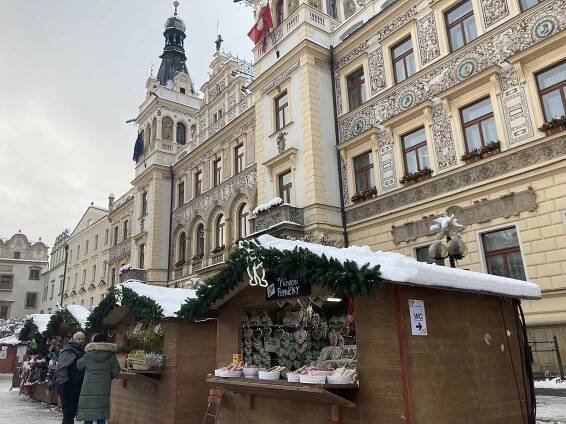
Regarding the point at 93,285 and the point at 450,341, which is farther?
the point at 93,285

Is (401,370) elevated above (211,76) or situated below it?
below

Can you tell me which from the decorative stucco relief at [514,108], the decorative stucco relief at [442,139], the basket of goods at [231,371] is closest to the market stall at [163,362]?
the basket of goods at [231,371]

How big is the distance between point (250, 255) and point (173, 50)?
39.3 m

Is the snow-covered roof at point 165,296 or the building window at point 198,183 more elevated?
the building window at point 198,183

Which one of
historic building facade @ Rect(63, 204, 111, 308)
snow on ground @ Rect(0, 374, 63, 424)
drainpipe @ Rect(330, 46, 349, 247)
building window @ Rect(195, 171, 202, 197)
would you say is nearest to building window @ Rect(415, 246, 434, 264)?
drainpipe @ Rect(330, 46, 349, 247)

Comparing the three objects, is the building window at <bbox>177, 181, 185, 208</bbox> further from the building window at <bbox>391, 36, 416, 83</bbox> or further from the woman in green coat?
the woman in green coat

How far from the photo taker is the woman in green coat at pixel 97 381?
756cm

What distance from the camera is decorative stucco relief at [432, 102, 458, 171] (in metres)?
15.5

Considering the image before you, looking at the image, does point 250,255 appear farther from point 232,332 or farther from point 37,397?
point 37,397

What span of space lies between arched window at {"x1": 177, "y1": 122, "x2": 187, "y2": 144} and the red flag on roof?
13.1 meters

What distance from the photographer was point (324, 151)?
1909 centimetres

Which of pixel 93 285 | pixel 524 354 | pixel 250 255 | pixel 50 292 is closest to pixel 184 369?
pixel 250 255

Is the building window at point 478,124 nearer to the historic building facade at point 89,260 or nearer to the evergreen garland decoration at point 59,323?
the evergreen garland decoration at point 59,323

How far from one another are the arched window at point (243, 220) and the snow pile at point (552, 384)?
15307 mm
